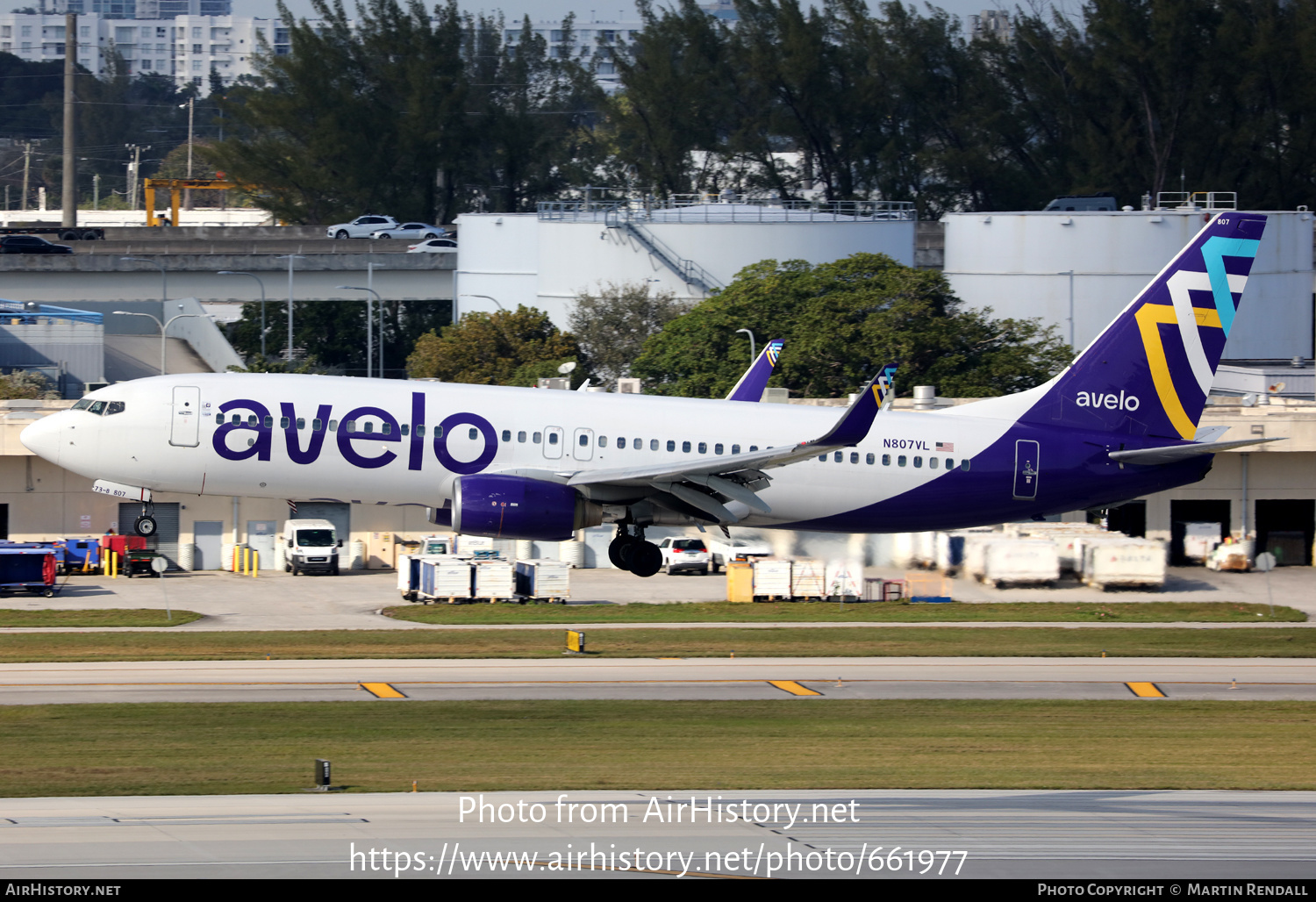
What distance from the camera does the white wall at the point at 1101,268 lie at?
129250 mm

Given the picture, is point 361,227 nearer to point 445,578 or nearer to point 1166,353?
point 445,578

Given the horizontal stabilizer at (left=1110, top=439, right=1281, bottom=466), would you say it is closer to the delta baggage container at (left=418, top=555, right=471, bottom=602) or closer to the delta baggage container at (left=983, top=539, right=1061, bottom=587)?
the delta baggage container at (left=983, top=539, right=1061, bottom=587)

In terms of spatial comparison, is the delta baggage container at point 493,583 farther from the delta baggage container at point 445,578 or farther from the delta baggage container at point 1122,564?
the delta baggage container at point 1122,564

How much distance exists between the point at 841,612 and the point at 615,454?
34.5 m

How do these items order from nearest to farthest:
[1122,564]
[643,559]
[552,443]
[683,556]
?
[643,559]
[552,443]
[1122,564]
[683,556]

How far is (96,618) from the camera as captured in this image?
69.8 metres

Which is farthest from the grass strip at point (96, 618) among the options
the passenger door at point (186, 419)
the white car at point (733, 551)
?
the passenger door at point (186, 419)

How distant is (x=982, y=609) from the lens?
73.9 meters

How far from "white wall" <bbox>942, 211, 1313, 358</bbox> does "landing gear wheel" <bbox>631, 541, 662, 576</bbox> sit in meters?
94.9

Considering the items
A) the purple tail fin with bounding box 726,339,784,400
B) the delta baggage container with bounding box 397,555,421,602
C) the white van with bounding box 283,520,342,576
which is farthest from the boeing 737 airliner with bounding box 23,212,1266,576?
the white van with bounding box 283,520,342,576

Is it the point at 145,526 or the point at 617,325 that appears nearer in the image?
the point at 145,526

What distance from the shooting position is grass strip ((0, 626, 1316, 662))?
→ 63.1 metres

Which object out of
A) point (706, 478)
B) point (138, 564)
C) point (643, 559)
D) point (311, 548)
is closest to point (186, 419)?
point (643, 559)

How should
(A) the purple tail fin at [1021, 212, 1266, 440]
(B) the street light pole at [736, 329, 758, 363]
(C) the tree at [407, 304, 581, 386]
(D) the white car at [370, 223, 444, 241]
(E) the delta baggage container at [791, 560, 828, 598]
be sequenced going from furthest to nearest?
(D) the white car at [370, 223, 444, 241] < (C) the tree at [407, 304, 581, 386] < (B) the street light pole at [736, 329, 758, 363] < (E) the delta baggage container at [791, 560, 828, 598] < (A) the purple tail fin at [1021, 212, 1266, 440]
